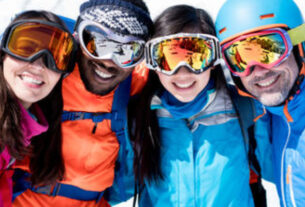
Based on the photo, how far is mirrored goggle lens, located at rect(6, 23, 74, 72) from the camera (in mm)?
1645

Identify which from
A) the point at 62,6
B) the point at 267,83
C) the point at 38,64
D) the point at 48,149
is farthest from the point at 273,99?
the point at 62,6

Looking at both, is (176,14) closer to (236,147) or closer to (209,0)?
(236,147)

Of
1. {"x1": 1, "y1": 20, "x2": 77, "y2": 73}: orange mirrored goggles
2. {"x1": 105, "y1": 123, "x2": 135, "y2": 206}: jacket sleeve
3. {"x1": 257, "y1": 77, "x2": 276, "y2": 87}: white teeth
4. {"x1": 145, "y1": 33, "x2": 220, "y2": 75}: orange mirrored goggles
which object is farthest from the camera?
{"x1": 105, "y1": 123, "x2": 135, "y2": 206}: jacket sleeve

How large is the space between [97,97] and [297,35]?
1498mm

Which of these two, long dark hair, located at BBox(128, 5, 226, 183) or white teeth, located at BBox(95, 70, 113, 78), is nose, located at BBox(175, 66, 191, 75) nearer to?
long dark hair, located at BBox(128, 5, 226, 183)

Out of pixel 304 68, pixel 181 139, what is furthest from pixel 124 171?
pixel 304 68

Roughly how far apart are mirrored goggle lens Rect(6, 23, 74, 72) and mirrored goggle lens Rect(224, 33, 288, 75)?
1193 mm

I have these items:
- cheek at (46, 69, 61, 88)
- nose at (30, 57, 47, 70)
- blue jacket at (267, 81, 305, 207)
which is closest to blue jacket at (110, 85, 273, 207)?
blue jacket at (267, 81, 305, 207)

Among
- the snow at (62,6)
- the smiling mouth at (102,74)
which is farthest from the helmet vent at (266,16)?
the snow at (62,6)

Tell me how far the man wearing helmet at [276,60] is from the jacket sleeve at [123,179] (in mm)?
1114

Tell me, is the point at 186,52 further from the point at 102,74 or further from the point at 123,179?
the point at 123,179

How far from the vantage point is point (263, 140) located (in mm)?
2062

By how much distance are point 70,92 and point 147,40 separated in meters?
0.75

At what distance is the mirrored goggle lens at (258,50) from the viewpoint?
1675mm
